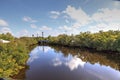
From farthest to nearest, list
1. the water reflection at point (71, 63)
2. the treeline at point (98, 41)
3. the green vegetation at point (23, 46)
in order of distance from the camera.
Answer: the treeline at point (98, 41)
the water reflection at point (71, 63)
the green vegetation at point (23, 46)

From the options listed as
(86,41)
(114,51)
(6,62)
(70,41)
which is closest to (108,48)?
(114,51)

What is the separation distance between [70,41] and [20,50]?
3123cm

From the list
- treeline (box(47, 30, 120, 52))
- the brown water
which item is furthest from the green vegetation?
the brown water

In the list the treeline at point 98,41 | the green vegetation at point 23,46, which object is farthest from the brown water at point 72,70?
the treeline at point 98,41

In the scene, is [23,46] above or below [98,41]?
below

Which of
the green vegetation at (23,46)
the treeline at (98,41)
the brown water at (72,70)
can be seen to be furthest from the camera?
the treeline at (98,41)

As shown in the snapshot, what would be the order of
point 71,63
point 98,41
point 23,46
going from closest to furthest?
point 23,46, point 71,63, point 98,41

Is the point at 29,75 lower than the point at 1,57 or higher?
lower

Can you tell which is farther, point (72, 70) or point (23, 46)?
point (23, 46)

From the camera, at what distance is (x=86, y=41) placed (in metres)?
38.4

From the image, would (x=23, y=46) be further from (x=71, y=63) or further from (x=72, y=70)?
(x=71, y=63)

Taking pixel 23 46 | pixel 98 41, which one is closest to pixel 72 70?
pixel 23 46

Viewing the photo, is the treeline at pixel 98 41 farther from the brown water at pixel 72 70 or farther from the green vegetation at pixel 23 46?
the brown water at pixel 72 70

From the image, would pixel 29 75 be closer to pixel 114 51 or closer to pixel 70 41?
pixel 114 51
